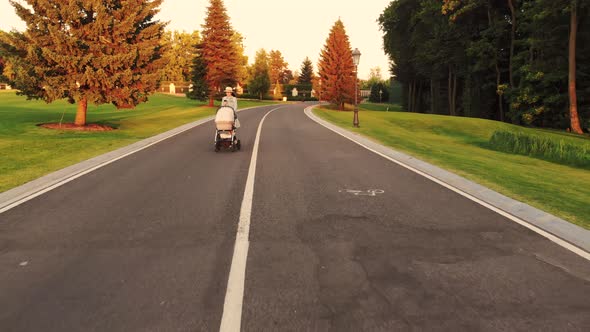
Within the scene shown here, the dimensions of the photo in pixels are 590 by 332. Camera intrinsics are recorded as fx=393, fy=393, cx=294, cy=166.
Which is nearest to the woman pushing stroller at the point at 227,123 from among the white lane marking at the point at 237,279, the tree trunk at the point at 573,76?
the white lane marking at the point at 237,279

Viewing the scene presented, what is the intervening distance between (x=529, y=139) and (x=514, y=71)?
2270 cm

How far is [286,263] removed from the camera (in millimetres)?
4414

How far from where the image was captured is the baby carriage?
12.3 meters

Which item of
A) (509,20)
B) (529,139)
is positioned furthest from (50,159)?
(509,20)

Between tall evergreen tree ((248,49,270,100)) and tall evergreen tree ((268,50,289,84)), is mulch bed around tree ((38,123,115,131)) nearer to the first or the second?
tall evergreen tree ((248,49,270,100))

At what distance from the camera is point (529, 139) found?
1809 cm

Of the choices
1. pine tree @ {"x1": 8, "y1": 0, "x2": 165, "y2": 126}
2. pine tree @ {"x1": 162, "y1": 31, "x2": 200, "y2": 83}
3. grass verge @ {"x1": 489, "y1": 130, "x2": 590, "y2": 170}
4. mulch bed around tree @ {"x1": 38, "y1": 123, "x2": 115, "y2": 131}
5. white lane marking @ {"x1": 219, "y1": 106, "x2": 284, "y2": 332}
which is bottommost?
white lane marking @ {"x1": 219, "y1": 106, "x2": 284, "y2": 332}

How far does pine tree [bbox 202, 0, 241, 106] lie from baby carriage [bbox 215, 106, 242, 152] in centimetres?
3756

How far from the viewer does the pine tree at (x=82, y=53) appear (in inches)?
760

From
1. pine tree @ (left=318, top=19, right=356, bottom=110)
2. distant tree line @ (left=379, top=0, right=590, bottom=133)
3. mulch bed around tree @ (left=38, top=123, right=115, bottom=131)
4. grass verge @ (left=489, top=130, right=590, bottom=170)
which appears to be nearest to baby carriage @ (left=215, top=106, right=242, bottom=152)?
mulch bed around tree @ (left=38, top=123, right=115, bottom=131)

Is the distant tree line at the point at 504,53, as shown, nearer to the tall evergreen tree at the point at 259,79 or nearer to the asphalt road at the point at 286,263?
the asphalt road at the point at 286,263

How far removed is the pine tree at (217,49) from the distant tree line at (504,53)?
2117 centimetres

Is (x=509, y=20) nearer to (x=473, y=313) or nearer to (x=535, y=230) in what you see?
(x=535, y=230)

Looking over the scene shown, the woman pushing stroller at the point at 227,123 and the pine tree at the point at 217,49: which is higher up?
the pine tree at the point at 217,49
